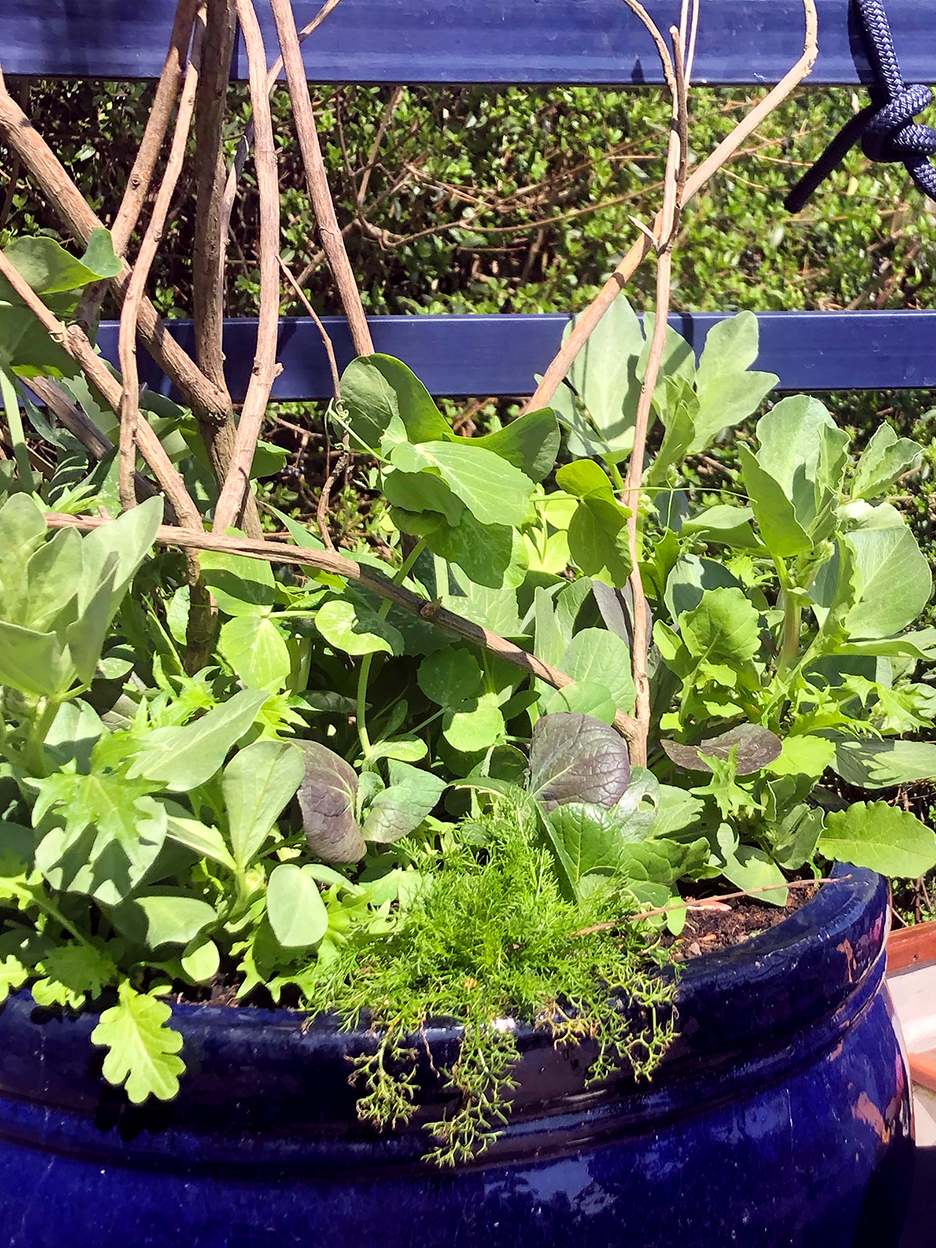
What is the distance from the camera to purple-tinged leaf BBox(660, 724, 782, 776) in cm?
50

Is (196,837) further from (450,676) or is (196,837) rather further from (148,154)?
(148,154)

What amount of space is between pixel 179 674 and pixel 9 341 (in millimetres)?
197

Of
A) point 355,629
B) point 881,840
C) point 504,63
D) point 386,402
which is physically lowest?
point 881,840

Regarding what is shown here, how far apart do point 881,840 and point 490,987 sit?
10.1 inches

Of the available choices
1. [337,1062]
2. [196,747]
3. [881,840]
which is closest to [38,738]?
[196,747]

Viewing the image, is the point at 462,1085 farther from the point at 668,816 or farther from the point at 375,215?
the point at 375,215

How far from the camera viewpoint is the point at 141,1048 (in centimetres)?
37

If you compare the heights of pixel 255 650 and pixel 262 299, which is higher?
pixel 262 299

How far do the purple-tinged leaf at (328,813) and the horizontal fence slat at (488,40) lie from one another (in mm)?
A: 654

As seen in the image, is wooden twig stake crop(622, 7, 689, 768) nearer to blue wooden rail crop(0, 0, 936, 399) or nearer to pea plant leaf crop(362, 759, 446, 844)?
pea plant leaf crop(362, 759, 446, 844)

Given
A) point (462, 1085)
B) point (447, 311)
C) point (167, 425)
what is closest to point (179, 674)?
point (167, 425)

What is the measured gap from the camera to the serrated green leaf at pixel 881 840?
0.52 meters

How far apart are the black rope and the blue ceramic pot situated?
2.31 ft

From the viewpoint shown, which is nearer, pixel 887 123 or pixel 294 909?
pixel 294 909
